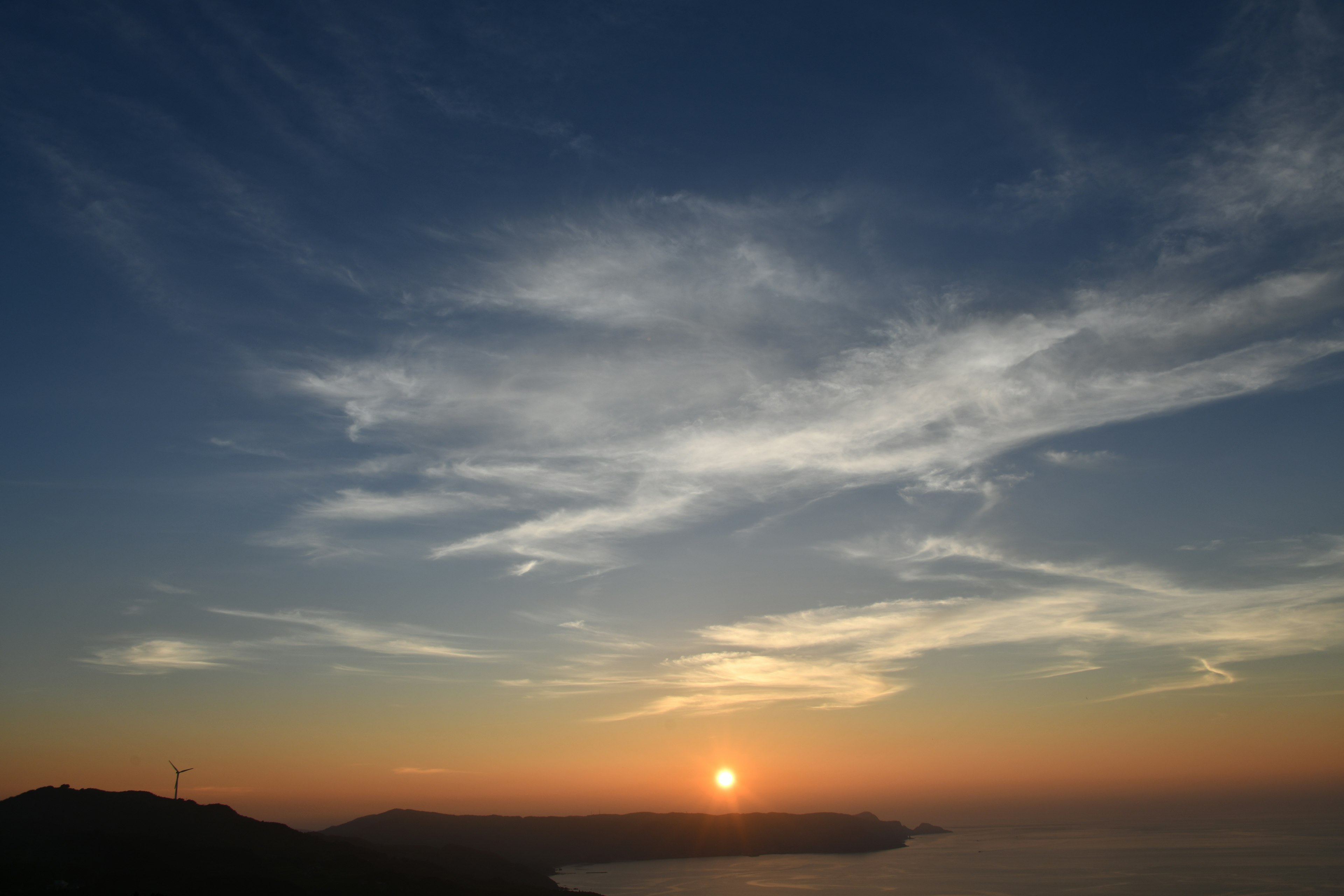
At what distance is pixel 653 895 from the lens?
188m

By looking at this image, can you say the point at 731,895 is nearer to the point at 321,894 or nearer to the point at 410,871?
the point at 410,871

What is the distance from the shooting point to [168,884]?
276 ft

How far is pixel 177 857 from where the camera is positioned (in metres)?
92.1

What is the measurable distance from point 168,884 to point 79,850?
15568 mm

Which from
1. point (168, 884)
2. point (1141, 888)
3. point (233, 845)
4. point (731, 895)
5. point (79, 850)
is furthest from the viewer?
point (731, 895)

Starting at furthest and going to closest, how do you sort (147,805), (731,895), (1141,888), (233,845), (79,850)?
(731,895)
(1141,888)
(147,805)
(233,845)
(79,850)

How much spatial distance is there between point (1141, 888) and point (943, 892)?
44.6 m

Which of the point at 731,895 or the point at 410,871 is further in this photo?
the point at 731,895

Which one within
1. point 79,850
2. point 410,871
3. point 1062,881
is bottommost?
point 1062,881

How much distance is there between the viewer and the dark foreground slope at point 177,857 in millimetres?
82625

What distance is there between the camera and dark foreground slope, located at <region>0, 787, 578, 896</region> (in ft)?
271

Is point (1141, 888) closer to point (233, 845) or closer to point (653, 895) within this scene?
point (653, 895)

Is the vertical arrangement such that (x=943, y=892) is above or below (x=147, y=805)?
below

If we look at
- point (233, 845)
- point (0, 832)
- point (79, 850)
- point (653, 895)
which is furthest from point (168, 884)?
point (653, 895)
